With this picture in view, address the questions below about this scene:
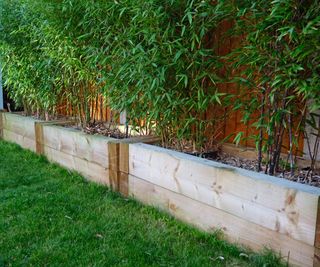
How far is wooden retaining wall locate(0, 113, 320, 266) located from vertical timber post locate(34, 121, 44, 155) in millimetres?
573

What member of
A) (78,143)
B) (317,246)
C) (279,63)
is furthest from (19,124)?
(317,246)

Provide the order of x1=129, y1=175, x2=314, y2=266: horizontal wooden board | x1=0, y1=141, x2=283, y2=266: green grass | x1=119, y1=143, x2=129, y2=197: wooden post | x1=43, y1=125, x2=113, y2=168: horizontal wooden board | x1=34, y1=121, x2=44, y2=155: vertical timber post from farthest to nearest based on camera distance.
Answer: x1=34, y1=121, x2=44, y2=155: vertical timber post → x1=43, y1=125, x2=113, y2=168: horizontal wooden board → x1=119, y1=143, x2=129, y2=197: wooden post → x1=0, y1=141, x2=283, y2=266: green grass → x1=129, y1=175, x2=314, y2=266: horizontal wooden board

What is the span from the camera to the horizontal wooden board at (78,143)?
2.87 m

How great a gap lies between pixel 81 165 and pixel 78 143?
19cm

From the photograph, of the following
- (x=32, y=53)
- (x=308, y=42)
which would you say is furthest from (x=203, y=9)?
(x=32, y=53)

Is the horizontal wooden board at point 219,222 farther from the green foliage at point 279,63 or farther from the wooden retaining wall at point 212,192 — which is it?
the green foliage at point 279,63

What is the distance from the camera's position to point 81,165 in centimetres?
314

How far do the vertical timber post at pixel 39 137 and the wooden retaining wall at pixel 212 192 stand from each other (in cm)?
57

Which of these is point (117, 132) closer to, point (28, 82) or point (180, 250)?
point (28, 82)

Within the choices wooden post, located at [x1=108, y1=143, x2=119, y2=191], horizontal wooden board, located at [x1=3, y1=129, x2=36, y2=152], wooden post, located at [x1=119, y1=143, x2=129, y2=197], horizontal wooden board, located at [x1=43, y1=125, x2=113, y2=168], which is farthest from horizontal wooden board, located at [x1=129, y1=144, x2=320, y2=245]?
horizontal wooden board, located at [x1=3, y1=129, x2=36, y2=152]

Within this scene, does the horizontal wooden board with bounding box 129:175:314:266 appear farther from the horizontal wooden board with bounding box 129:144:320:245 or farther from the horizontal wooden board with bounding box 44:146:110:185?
the horizontal wooden board with bounding box 44:146:110:185

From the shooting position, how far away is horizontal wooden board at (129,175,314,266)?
1676 mm

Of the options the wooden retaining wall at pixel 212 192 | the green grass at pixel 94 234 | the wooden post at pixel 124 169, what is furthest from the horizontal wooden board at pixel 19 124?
the wooden post at pixel 124 169

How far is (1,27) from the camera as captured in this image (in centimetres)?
387
